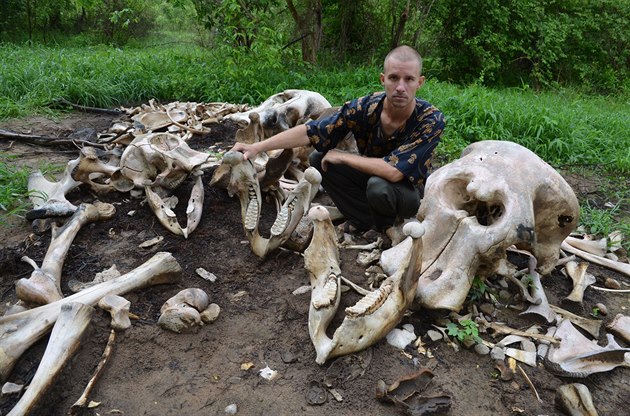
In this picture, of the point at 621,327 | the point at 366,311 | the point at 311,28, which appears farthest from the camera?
the point at 311,28

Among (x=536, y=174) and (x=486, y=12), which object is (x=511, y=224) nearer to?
(x=536, y=174)

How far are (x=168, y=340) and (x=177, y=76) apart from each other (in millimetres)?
4919

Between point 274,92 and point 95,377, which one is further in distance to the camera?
point 274,92

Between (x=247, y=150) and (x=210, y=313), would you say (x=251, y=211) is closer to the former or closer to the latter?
(x=247, y=150)

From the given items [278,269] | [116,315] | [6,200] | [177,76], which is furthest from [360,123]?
[177,76]

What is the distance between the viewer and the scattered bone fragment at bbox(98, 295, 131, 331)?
2193 millimetres

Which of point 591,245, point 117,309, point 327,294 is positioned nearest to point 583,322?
point 591,245

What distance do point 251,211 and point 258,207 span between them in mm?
50

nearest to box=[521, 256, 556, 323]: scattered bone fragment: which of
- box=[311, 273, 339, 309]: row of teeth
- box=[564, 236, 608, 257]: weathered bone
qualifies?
box=[564, 236, 608, 257]: weathered bone

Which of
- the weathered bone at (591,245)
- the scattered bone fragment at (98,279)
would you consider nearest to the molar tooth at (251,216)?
the scattered bone fragment at (98,279)

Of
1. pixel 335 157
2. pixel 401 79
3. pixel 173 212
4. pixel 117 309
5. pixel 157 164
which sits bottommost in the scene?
pixel 173 212

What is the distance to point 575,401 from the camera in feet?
6.37

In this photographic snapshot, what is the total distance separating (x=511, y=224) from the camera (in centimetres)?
233

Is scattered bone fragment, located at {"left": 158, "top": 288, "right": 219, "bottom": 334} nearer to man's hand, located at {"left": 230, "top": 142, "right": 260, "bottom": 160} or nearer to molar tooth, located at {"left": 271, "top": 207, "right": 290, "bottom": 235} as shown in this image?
molar tooth, located at {"left": 271, "top": 207, "right": 290, "bottom": 235}
